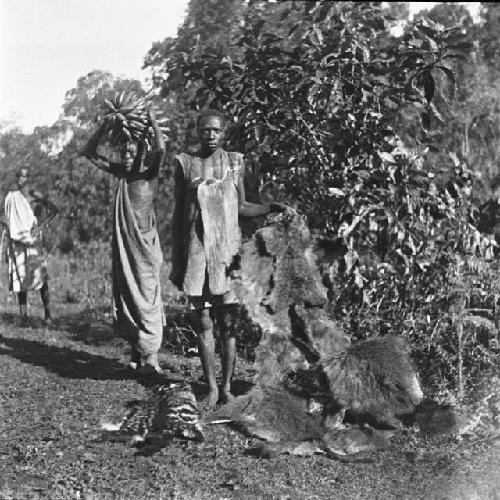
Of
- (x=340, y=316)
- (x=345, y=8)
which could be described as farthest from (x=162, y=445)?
(x=345, y=8)

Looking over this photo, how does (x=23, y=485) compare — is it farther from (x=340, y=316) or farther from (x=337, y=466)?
(x=340, y=316)

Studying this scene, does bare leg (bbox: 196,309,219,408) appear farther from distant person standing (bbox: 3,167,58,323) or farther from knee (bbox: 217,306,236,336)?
distant person standing (bbox: 3,167,58,323)

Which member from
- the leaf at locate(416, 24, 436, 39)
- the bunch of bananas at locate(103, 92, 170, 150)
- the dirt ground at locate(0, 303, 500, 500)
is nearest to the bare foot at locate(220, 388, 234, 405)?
the dirt ground at locate(0, 303, 500, 500)

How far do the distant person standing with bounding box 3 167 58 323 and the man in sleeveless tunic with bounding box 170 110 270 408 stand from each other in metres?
4.51

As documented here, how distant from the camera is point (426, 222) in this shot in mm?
5875

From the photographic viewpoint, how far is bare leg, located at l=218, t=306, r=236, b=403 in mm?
5039

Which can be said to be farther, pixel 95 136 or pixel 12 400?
pixel 95 136

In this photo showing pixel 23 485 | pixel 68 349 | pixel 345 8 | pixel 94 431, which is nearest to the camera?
pixel 23 485

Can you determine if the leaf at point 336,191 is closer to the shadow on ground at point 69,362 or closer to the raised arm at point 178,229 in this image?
the raised arm at point 178,229

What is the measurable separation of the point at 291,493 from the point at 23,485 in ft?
4.24

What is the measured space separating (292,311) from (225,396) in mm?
714

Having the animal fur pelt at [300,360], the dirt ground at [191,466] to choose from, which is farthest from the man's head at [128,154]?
the dirt ground at [191,466]

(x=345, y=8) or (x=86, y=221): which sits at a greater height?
(x=345, y=8)

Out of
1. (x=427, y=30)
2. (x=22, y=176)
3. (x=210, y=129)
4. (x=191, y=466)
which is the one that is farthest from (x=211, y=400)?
(x=22, y=176)
